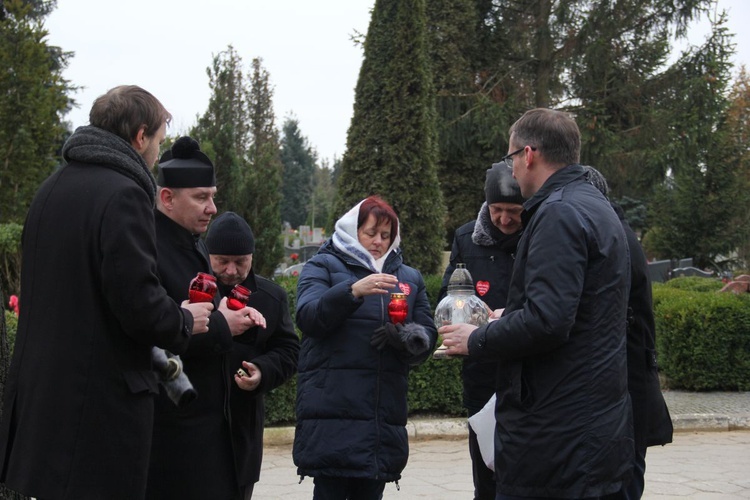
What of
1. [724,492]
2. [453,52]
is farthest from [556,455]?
[453,52]

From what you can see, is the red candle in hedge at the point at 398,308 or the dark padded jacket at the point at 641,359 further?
the red candle in hedge at the point at 398,308

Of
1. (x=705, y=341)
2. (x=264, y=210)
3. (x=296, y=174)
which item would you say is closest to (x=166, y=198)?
(x=705, y=341)

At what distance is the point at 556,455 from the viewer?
9.65 feet

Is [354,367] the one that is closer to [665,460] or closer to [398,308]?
[398,308]

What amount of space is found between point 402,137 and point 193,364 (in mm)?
9366

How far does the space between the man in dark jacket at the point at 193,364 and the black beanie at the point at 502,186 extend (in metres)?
1.51

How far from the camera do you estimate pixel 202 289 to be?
10.6ft

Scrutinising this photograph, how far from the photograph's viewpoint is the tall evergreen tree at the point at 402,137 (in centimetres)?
1257

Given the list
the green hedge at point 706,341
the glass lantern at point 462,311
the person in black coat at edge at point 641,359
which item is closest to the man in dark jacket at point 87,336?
the glass lantern at point 462,311

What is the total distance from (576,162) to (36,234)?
1950 millimetres

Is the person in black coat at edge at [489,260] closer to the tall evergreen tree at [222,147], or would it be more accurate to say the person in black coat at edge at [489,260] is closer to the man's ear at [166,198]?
the man's ear at [166,198]

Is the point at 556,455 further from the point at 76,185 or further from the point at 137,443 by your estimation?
the point at 76,185

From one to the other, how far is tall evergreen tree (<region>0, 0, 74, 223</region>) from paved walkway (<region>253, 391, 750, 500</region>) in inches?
372

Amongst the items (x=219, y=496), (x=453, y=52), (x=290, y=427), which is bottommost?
(x=290, y=427)
